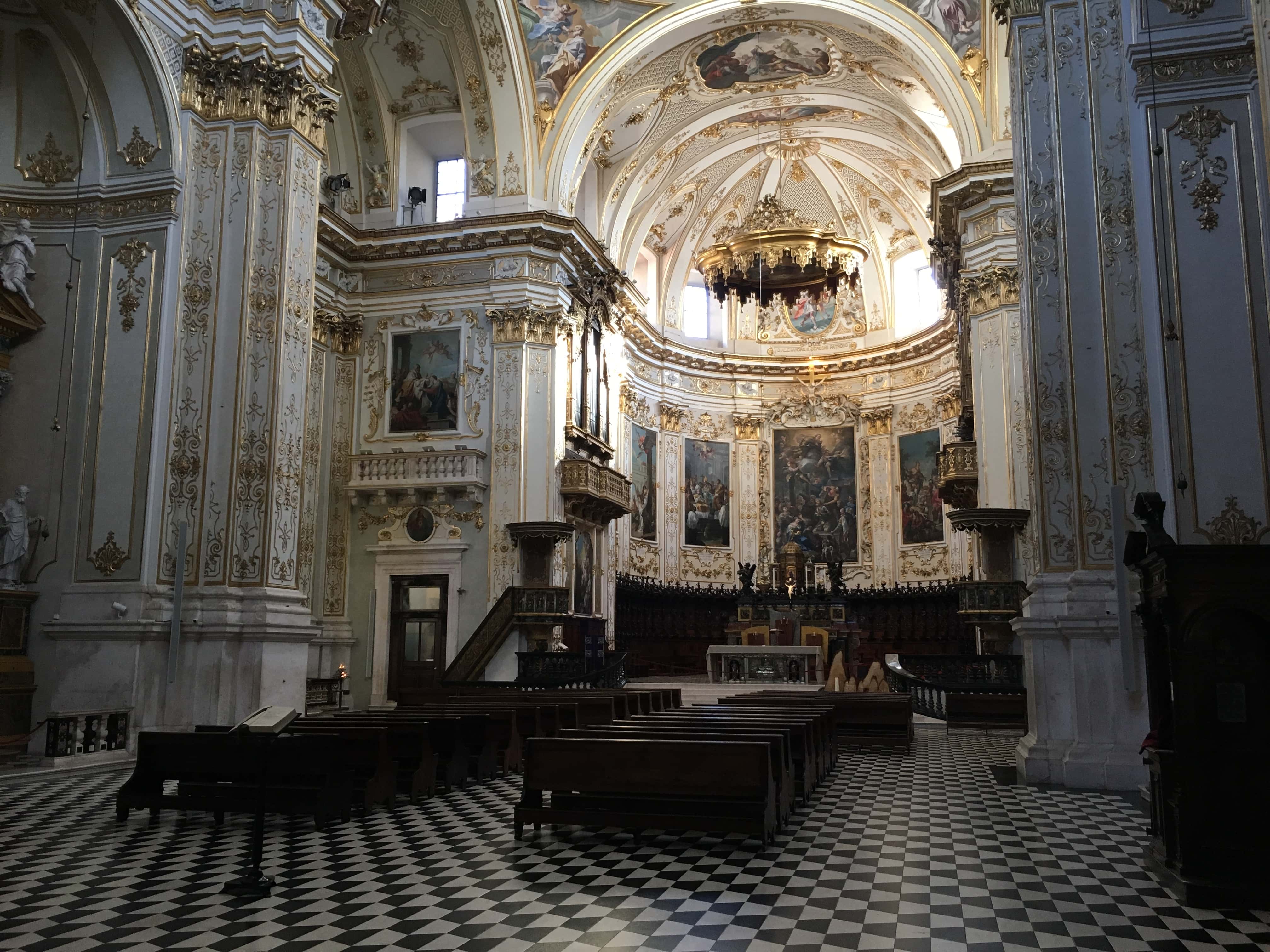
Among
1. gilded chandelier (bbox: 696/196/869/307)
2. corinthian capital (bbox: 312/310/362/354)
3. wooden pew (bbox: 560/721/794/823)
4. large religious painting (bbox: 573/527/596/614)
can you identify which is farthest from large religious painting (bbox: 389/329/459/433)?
wooden pew (bbox: 560/721/794/823)

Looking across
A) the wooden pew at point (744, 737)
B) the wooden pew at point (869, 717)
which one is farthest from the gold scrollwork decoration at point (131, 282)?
the wooden pew at point (869, 717)

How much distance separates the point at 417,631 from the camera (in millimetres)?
20656

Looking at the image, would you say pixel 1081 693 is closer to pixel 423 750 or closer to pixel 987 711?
pixel 423 750

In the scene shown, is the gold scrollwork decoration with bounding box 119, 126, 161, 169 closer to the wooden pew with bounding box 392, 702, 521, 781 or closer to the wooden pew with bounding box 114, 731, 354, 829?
the wooden pew with bounding box 392, 702, 521, 781

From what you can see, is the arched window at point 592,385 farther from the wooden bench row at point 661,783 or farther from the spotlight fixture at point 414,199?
the wooden bench row at point 661,783

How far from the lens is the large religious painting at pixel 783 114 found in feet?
84.4

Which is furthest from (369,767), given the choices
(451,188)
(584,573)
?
(451,188)

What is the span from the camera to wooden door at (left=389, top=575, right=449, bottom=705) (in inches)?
800

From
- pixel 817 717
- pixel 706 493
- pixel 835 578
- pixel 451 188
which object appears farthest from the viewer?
pixel 706 493

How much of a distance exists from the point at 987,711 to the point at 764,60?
15.8 meters

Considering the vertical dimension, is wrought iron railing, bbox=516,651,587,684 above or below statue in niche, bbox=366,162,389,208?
below

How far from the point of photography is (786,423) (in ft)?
103

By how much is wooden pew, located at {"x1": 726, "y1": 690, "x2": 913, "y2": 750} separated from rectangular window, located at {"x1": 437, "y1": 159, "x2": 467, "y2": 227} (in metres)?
14.1

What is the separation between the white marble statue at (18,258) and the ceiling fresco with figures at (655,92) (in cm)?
1033
